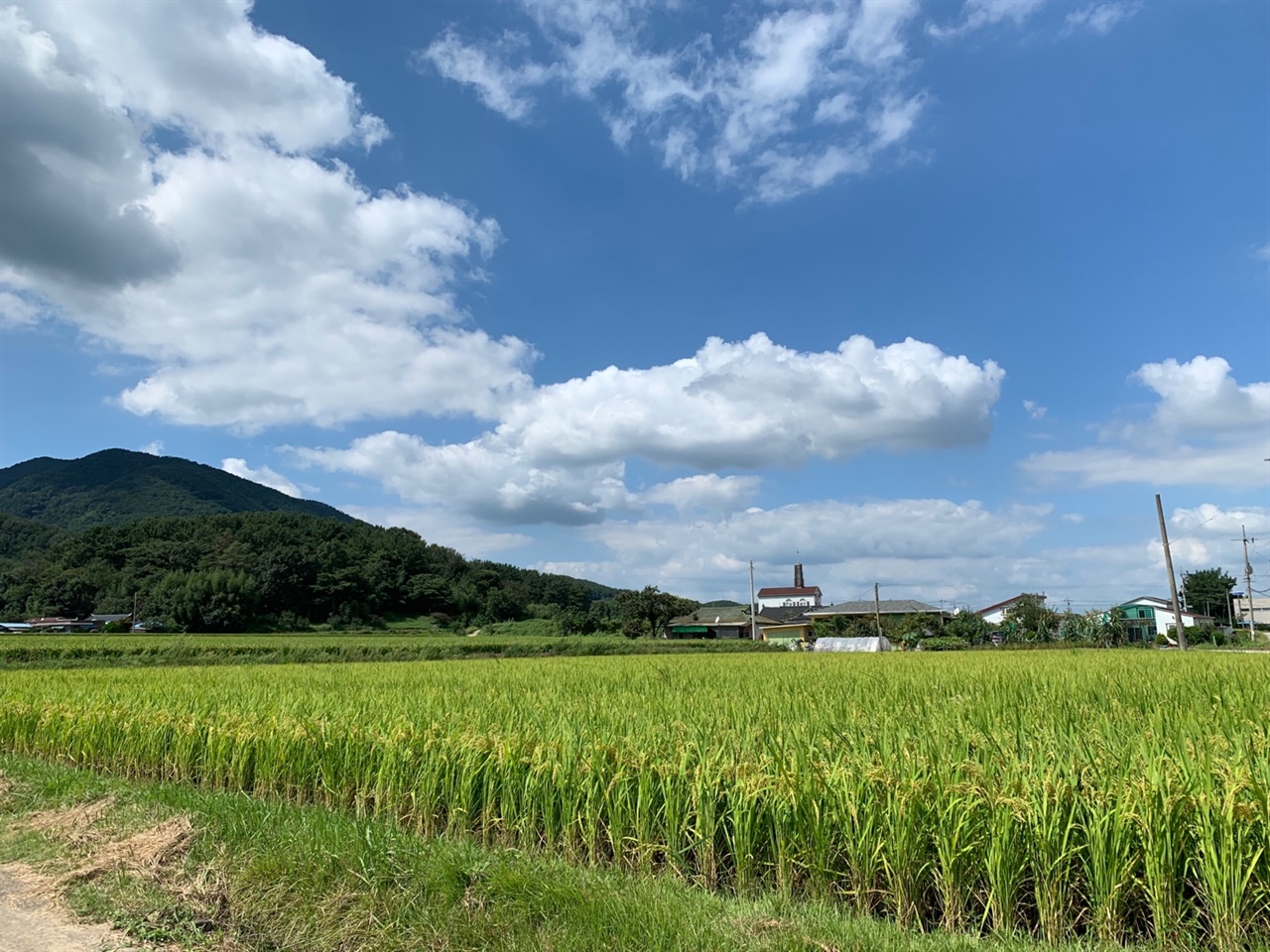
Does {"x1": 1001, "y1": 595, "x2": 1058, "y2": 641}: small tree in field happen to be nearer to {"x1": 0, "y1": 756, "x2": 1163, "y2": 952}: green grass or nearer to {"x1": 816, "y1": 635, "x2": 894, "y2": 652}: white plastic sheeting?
{"x1": 816, "y1": 635, "x2": 894, "y2": 652}: white plastic sheeting

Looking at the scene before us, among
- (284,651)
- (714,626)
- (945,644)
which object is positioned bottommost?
(284,651)

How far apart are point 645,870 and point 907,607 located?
92.0 meters

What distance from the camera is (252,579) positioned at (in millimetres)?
77312

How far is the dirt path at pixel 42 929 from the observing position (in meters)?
3.94

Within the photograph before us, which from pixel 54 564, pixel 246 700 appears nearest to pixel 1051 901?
pixel 246 700

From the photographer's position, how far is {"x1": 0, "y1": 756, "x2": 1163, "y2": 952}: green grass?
361cm

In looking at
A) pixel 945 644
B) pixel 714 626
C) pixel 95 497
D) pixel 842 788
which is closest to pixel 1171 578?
pixel 945 644

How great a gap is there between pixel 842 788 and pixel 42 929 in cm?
472

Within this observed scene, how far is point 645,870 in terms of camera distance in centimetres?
486

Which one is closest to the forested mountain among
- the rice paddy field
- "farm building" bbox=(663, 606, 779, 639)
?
"farm building" bbox=(663, 606, 779, 639)

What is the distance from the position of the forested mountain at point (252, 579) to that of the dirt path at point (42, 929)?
219ft

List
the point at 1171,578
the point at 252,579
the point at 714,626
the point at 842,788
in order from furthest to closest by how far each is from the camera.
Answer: the point at 714,626
the point at 252,579
the point at 1171,578
the point at 842,788

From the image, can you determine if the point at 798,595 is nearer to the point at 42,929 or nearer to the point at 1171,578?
the point at 1171,578

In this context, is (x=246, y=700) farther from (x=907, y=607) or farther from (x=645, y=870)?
(x=907, y=607)
